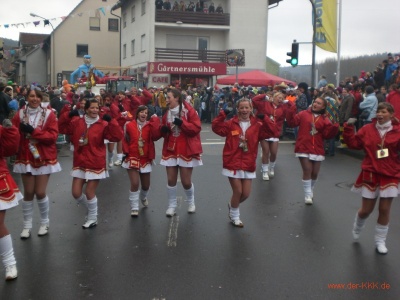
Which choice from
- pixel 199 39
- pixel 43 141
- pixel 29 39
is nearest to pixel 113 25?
pixel 199 39

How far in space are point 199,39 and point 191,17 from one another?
1.90 m

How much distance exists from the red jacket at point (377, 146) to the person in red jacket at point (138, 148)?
2811mm

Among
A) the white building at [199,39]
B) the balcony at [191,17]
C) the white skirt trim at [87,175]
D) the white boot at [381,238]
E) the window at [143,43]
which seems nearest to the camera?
the white boot at [381,238]

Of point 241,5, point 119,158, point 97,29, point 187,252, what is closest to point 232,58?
point 241,5

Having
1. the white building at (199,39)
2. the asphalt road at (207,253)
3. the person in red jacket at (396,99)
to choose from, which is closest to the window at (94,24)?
the white building at (199,39)

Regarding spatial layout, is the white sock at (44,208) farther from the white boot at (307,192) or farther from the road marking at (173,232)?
the white boot at (307,192)

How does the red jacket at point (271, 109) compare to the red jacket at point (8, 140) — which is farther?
the red jacket at point (271, 109)

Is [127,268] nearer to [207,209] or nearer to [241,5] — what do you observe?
[207,209]

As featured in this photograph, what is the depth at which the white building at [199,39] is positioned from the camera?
33750 mm

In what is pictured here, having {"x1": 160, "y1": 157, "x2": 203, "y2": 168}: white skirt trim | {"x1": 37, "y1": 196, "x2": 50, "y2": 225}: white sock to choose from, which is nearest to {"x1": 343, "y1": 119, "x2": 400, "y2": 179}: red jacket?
{"x1": 160, "y1": 157, "x2": 203, "y2": 168}: white skirt trim

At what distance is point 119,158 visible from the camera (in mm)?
12359

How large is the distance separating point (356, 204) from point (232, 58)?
74.6 feet

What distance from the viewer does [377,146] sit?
5621mm

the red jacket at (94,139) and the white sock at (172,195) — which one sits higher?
the red jacket at (94,139)
